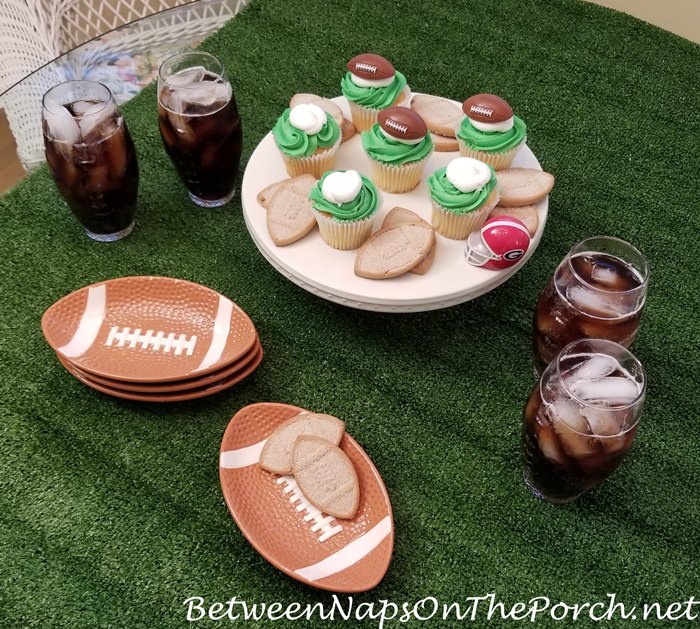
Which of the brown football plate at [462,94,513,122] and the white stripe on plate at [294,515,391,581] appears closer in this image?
the white stripe on plate at [294,515,391,581]

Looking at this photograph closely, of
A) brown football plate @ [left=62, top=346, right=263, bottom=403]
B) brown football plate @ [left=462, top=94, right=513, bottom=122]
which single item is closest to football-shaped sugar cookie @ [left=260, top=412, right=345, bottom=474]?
brown football plate @ [left=62, top=346, right=263, bottom=403]

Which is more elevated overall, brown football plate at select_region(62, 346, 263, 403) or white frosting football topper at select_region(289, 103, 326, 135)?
white frosting football topper at select_region(289, 103, 326, 135)

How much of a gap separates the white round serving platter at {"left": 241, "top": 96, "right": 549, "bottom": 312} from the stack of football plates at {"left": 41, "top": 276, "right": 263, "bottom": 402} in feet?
0.41

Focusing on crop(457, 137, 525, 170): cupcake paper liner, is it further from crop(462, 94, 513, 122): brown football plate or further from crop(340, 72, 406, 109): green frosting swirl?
crop(340, 72, 406, 109): green frosting swirl

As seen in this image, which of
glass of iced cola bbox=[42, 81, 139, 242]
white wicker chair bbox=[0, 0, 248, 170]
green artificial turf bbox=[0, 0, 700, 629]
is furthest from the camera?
white wicker chair bbox=[0, 0, 248, 170]

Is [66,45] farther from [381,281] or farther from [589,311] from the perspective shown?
[589,311]

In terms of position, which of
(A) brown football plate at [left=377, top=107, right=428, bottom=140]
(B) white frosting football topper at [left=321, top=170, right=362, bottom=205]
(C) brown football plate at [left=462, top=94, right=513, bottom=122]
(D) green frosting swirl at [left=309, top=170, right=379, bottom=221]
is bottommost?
(D) green frosting swirl at [left=309, top=170, right=379, bottom=221]

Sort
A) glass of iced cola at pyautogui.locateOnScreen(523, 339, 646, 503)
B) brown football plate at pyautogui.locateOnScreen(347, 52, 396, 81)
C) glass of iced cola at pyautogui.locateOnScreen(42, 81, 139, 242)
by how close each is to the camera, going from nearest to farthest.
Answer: glass of iced cola at pyautogui.locateOnScreen(523, 339, 646, 503)
glass of iced cola at pyautogui.locateOnScreen(42, 81, 139, 242)
brown football plate at pyautogui.locateOnScreen(347, 52, 396, 81)

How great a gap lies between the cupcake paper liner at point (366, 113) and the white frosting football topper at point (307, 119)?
4.8 inches

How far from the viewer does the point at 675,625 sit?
3.21 ft

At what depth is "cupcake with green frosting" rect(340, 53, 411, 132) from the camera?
1.37 meters

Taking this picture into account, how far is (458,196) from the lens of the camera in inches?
47.3

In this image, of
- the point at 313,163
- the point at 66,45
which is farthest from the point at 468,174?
the point at 66,45

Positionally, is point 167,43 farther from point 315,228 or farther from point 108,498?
point 108,498
